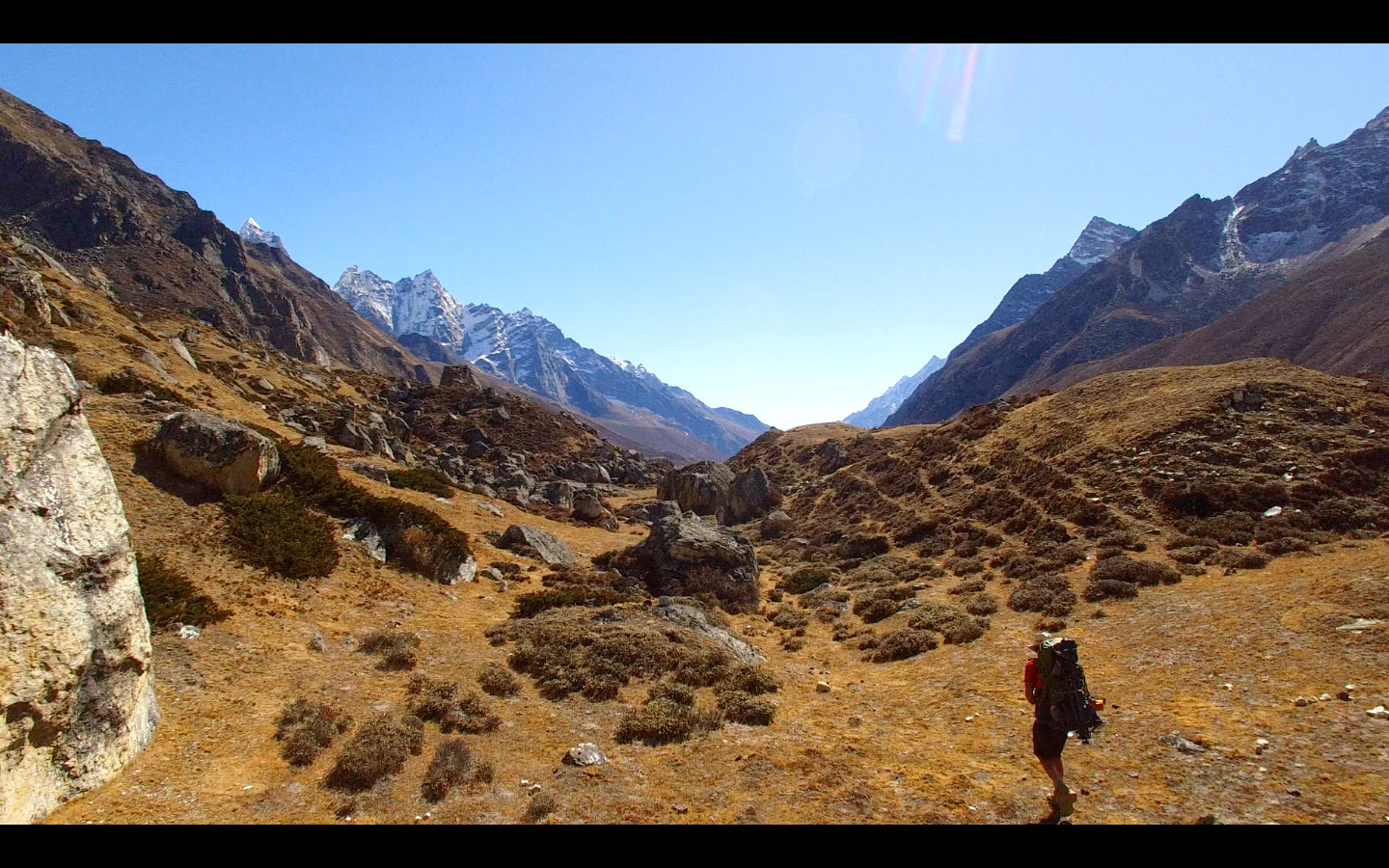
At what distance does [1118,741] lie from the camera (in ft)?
33.1

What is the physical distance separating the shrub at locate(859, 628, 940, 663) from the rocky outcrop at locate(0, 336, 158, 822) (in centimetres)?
1720

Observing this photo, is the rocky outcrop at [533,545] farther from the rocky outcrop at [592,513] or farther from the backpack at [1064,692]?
the backpack at [1064,692]

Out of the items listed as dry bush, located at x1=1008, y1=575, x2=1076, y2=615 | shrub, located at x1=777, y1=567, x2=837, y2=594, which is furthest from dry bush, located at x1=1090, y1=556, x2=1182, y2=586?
shrub, located at x1=777, y1=567, x2=837, y2=594

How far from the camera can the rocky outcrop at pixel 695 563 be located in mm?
24281

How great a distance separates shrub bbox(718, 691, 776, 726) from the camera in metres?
12.4

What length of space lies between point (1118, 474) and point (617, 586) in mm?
26225

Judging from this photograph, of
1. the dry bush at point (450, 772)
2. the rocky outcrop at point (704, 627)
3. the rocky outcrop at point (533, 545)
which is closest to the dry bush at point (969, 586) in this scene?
the rocky outcrop at point (704, 627)

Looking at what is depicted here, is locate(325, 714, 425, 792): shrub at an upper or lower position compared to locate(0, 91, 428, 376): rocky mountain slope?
lower

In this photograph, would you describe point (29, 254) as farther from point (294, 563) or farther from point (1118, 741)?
point (1118, 741)

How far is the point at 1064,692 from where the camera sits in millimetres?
8359

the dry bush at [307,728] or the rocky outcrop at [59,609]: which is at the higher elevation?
the rocky outcrop at [59,609]

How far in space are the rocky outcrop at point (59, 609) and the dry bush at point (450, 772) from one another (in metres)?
4.33

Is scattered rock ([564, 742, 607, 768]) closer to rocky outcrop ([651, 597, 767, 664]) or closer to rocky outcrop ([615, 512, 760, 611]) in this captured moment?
rocky outcrop ([651, 597, 767, 664])

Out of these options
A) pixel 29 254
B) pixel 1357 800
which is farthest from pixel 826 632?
pixel 29 254
